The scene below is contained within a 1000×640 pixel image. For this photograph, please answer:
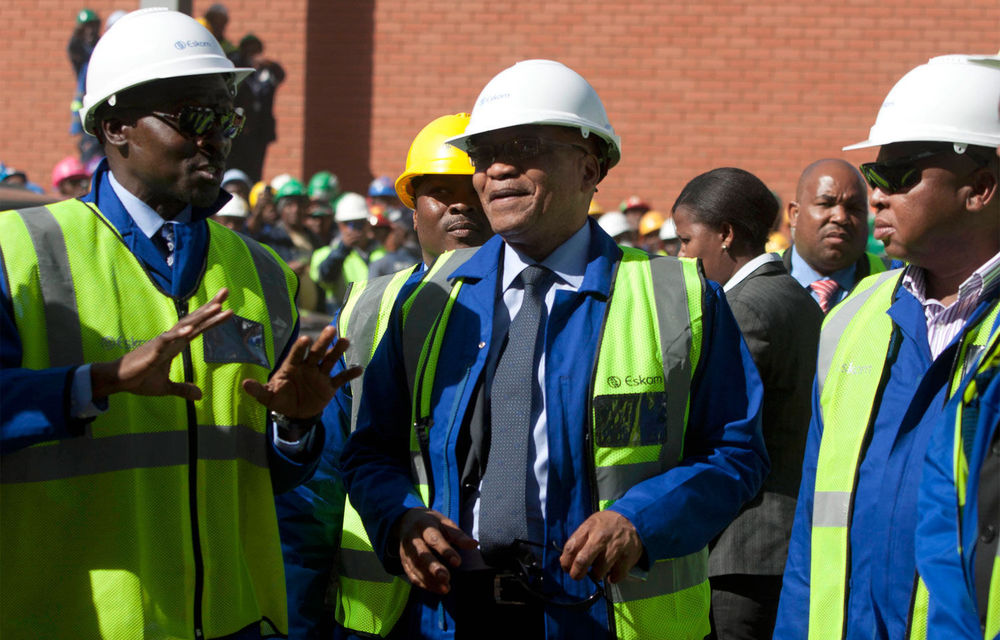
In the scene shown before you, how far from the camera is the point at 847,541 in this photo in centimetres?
314

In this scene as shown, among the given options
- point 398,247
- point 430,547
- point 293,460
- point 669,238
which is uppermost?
point 293,460

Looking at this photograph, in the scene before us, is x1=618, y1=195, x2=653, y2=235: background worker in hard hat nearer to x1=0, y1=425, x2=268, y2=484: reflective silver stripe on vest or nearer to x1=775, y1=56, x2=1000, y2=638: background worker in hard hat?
x1=775, y1=56, x2=1000, y2=638: background worker in hard hat

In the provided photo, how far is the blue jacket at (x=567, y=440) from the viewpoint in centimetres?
316

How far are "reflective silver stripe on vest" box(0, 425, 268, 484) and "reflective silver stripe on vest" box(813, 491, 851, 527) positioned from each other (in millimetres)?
1494

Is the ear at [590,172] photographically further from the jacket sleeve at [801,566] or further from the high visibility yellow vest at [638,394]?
Answer: the jacket sleeve at [801,566]

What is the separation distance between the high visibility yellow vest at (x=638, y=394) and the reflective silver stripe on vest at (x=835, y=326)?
394 mm

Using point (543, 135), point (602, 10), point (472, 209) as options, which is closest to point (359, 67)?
point (602, 10)

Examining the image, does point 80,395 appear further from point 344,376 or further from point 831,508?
point 831,508

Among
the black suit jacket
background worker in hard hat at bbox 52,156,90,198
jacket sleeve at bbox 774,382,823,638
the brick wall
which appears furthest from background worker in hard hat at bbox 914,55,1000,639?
the brick wall

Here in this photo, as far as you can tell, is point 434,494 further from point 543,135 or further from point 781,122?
point 781,122

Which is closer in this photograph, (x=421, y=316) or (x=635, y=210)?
(x=421, y=316)

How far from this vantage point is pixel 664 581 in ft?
10.6

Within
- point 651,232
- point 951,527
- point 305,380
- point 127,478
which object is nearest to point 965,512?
point 951,527

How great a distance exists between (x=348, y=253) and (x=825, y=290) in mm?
6422
